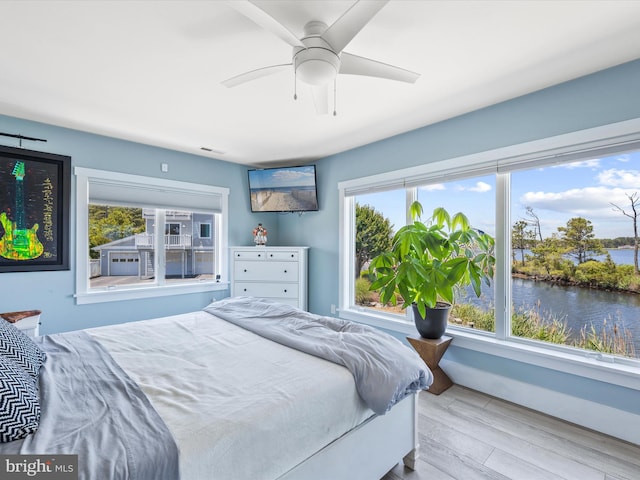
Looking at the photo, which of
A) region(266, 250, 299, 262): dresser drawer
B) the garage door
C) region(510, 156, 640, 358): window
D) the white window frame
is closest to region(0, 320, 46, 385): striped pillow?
the garage door

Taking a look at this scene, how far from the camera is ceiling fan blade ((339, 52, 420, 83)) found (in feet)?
5.11

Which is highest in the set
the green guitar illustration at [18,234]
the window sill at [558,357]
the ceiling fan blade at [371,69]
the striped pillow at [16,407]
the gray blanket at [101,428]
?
the ceiling fan blade at [371,69]

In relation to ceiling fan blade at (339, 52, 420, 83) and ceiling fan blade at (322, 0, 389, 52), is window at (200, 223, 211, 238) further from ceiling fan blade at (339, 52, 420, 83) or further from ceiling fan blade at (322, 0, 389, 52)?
ceiling fan blade at (322, 0, 389, 52)

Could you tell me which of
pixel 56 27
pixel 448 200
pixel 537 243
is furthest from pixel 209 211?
pixel 537 243

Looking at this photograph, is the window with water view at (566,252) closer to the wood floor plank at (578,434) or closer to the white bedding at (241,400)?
the wood floor plank at (578,434)

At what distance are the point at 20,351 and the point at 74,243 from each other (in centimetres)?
220

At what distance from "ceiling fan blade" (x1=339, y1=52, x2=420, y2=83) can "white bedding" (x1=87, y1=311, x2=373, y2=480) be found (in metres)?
1.54

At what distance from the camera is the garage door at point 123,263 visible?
3447 mm

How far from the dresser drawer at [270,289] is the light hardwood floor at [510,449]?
2039 millimetres

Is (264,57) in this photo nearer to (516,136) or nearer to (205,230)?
(516,136)

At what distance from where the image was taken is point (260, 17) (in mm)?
1223

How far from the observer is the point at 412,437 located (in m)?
1.72

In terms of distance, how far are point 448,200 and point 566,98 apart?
1.13 metres

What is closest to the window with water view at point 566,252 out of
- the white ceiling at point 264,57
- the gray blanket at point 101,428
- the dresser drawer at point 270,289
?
the white ceiling at point 264,57
